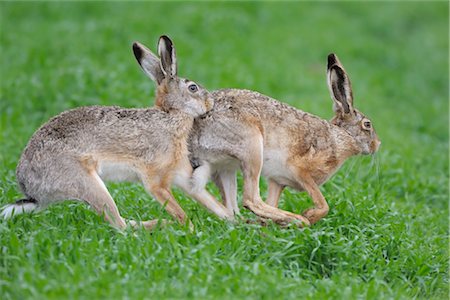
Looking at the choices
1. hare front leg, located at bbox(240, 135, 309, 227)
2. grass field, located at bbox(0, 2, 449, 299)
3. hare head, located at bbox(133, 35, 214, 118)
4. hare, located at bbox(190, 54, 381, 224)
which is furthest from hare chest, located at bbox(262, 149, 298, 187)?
hare head, located at bbox(133, 35, 214, 118)

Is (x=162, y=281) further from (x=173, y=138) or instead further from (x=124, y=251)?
(x=173, y=138)

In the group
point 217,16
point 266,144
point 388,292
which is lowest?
point 388,292

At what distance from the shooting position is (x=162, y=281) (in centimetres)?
571

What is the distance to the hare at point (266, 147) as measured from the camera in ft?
23.7

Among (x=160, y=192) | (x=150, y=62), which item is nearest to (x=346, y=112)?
(x=150, y=62)

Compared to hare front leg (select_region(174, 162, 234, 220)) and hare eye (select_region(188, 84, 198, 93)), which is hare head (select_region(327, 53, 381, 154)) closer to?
hare eye (select_region(188, 84, 198, 93))

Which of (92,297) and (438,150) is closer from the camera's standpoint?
(92,297)

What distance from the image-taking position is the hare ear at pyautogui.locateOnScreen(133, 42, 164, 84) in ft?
25.3

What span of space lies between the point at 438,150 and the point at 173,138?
6017 mm

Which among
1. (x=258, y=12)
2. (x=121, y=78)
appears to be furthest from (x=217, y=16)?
(x=121, y=78)

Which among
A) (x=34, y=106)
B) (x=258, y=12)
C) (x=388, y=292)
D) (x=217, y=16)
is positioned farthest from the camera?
(x=258, y=12)

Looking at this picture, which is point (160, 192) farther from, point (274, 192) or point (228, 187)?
point (274, 192)

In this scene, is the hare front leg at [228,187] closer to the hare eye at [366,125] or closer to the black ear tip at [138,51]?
the black ear tip at [138,51]

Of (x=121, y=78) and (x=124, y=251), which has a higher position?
(x=121, y=78)
